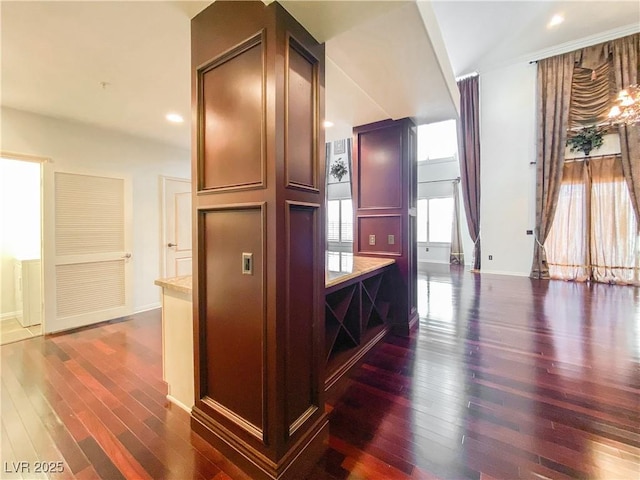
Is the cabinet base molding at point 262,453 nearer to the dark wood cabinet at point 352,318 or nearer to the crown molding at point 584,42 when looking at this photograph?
the dark wood cabinet at point 352,318

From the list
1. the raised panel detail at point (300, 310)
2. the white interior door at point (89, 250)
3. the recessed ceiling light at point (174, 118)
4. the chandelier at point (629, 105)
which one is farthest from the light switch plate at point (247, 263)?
the chandelier at point (629, 105)

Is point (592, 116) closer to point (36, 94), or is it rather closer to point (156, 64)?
point (156, 64)

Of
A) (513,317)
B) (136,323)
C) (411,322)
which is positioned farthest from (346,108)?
(136,323)

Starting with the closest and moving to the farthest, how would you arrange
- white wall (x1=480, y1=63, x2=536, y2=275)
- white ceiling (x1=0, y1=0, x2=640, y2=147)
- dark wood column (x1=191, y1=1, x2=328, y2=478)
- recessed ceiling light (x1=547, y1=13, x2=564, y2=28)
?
dark wood column (x1=191, y1=1, x2=328, y2=478) → white ceiling (x1=0, y1=0, x2=640, y2=147) → recessed ceiling light (x1=547, y1=13, x2=564, y2=28) → white wall (x1=480, y1=63, x2=536, y2=275)

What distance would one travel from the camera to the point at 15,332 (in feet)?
11.4

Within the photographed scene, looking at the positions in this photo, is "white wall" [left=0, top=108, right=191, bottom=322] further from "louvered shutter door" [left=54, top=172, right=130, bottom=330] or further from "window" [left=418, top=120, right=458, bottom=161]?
"window" [left=418, top=120, right=458, bottom=161]

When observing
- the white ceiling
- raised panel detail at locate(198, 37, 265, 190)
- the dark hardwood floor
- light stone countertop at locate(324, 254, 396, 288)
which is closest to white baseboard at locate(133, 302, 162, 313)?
the dark hardwood floor

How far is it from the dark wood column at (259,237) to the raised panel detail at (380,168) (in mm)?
1764

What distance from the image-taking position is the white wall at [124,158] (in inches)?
128

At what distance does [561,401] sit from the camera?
1992mm

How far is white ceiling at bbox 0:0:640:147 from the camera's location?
1596 millimetres

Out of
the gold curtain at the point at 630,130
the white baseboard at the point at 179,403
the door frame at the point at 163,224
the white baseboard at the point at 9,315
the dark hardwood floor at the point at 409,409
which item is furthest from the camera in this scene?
the gold curtain at the point at 630,130

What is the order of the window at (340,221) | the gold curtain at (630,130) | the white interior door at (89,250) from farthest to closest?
the window at (340,221)
the gold curtain at (630,130)
the white interior door at (89,250)

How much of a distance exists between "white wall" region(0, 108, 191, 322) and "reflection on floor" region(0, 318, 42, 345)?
1083mm
